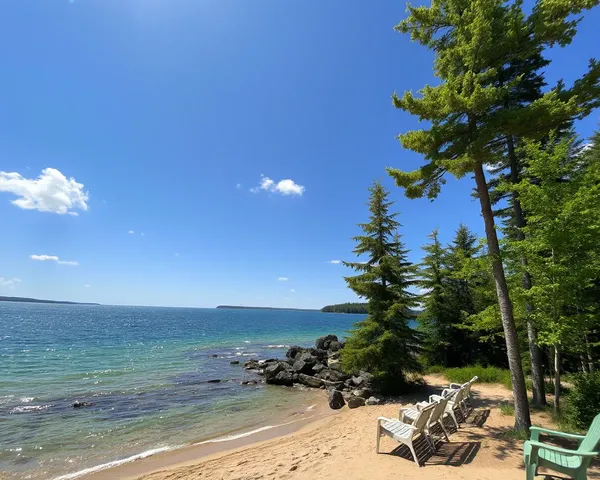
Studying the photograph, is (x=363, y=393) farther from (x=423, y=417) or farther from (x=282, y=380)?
(x=423, y=417)

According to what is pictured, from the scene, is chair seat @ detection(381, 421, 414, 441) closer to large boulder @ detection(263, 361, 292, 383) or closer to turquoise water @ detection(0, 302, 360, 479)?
turquoise water @ detection(0, 302, 360, 479)

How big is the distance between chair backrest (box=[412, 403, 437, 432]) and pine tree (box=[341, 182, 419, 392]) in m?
7.16

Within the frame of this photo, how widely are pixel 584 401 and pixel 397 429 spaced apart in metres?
4.67

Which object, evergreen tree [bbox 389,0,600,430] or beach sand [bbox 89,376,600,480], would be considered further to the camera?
evergreen tree [bbox 389,0,600,430]

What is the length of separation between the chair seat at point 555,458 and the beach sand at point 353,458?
116cm

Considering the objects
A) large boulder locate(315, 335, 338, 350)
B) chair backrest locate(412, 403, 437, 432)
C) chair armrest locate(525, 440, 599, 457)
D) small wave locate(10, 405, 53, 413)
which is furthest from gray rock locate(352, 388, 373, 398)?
large boulder locate(315, 335, 338, 350)

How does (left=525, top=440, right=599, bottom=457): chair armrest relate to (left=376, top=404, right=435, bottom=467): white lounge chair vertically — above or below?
above

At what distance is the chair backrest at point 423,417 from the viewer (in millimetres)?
6619

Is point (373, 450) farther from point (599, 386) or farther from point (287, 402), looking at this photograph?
point (287, 402)

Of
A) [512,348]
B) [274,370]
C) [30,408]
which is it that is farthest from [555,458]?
[30,408]

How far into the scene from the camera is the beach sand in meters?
6.00

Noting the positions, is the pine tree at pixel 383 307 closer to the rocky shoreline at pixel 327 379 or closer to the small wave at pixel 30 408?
the rocky shoreline at pixel 327 379

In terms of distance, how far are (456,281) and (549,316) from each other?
15573mm

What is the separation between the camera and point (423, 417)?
677 cm
